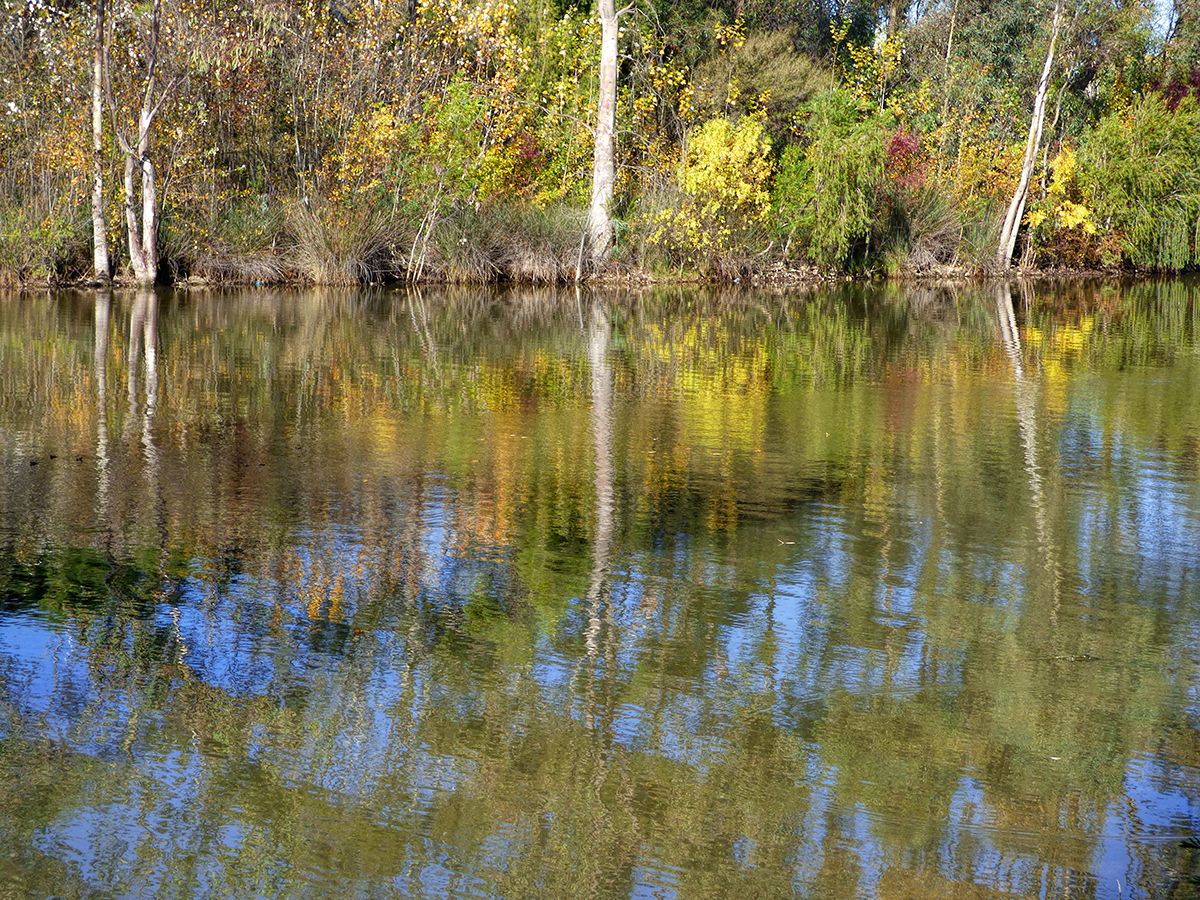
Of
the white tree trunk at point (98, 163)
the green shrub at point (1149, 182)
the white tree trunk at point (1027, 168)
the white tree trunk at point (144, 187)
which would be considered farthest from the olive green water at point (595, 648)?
the green shrub at point (1149, 182)

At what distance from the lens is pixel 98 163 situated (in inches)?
998

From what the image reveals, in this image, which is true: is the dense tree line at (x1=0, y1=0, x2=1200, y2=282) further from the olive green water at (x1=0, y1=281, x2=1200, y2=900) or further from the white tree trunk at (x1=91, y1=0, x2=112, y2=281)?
the olive green water at (x1=0, y1=281, x2=1200, y2=900)

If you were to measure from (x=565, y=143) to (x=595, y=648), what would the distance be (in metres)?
28.4

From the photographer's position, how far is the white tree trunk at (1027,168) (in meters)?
35.3

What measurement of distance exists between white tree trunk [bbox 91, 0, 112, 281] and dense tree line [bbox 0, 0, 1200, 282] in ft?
0.20

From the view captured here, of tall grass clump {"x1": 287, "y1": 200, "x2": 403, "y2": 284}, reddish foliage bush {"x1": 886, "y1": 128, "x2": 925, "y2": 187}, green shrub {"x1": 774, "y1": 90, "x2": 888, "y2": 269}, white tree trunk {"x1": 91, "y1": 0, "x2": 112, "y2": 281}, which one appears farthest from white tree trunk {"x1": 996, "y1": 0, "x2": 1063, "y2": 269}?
white tree trunk {"x1": 91, "y1": 0, "x2": 112, "y2": 281}

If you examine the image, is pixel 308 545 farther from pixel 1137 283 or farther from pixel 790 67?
pixel 790 67

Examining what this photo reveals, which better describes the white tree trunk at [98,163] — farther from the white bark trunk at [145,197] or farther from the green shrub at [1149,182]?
the green shrub at [1149,182]

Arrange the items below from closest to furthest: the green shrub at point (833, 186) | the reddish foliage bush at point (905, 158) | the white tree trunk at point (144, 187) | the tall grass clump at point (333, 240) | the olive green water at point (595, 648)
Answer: the olive green water at point (595, 648) < the white tree trunk at point (144, 187) < the tall grass clump at point (333, 240) < the green shrub at point (833, 186) < the reddish foliage bush at point (905, 158)

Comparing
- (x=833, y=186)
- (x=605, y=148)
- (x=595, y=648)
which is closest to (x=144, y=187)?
(x=605, y=148)

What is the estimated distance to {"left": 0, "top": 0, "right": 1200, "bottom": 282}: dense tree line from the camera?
1035 inches

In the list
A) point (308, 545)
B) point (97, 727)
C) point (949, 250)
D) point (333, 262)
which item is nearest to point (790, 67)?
point (949, 250)

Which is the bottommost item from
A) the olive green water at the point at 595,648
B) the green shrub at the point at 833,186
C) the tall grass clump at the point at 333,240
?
the olive green water at the point at 595,648

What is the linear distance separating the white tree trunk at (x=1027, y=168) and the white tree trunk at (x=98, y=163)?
74.1 feet
